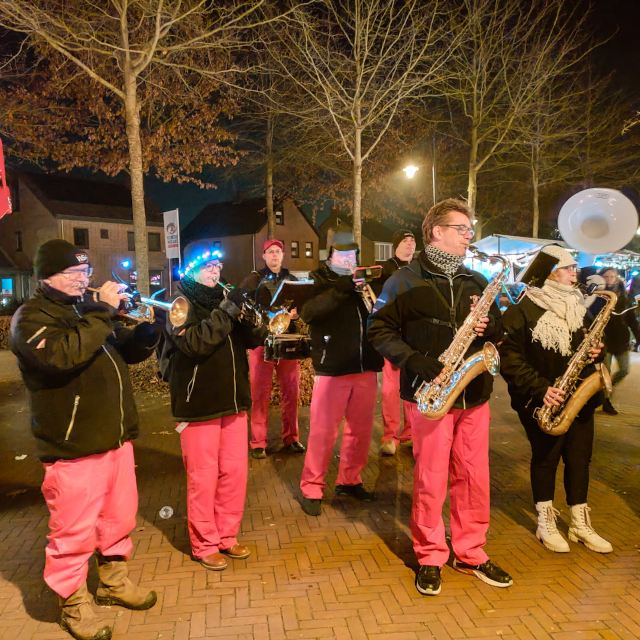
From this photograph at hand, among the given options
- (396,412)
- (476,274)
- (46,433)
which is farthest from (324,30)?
(46,433)

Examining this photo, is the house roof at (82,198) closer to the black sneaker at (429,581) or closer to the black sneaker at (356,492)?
the black sneaker at (356,492)

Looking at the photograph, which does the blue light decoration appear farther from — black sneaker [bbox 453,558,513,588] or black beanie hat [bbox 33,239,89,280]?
black sneaker [bbox 453,558,513,588]

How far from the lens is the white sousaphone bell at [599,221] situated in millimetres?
7434

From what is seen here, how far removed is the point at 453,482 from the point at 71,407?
2.45 m

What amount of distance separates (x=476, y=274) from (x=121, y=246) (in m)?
38.3

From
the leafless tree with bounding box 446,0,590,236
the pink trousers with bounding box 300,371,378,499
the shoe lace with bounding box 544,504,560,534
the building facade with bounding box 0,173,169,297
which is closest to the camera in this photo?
the shoe lace with bounding box 544,504,560,534

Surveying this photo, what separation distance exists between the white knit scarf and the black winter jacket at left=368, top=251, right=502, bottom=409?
54cm

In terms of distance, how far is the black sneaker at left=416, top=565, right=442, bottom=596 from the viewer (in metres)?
3.34

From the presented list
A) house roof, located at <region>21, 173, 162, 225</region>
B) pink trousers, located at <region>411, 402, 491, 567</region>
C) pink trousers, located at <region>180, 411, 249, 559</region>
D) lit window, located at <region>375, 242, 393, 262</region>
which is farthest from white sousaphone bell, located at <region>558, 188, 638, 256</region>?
lit window, located at <region>375, 242, 393, 262</region>

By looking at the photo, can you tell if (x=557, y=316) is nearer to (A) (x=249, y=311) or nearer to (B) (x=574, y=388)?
(B) (x=574, y=388)

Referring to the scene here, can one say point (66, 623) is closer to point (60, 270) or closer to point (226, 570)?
point (226, 570)

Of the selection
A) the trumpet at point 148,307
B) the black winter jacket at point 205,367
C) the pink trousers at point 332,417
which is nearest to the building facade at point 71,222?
the pink trousers at point 332,417

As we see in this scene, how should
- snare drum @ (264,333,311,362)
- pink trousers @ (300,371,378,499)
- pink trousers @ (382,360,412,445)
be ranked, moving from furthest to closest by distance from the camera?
pink trousers @ (382,360,412,445) < snare drum @ (264,333,311,362) < pink trousers @ (300,371,378,499)

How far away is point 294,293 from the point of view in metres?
4.54
